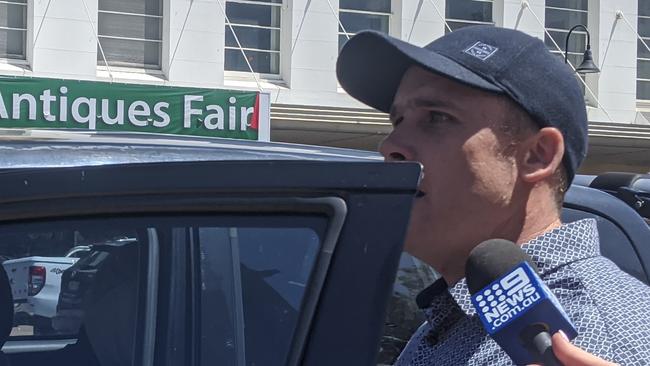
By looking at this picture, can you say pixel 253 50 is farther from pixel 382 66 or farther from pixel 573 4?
pixel 382 66

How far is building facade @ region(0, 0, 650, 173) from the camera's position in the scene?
16.2m

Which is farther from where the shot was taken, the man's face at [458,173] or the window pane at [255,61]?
the window pane at [255,61]

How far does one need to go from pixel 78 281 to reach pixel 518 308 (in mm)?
959

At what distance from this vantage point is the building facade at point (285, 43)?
16250 mm

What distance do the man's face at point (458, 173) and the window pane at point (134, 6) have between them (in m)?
15.9

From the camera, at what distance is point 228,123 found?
14.7m

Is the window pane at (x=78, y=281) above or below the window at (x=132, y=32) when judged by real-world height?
below

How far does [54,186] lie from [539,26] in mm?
18379

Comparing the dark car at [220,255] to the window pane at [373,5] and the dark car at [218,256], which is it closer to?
the dark car at [218,256]

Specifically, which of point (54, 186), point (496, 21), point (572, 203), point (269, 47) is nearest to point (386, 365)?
point (572, 203)

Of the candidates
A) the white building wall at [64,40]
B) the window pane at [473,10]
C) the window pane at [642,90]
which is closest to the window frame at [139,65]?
the white building wall at [64,40]

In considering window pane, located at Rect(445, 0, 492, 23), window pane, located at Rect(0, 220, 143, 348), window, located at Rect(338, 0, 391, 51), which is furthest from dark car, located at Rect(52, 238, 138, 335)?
window pane, located at Rect(445, 0, 492, 23)

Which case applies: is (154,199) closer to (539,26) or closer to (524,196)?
(524,196)

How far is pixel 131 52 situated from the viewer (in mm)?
17125
